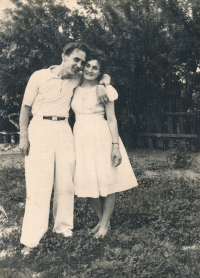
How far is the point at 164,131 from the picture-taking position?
782cm

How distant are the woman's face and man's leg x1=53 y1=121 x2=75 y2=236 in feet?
1.79

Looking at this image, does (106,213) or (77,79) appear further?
(106,213)

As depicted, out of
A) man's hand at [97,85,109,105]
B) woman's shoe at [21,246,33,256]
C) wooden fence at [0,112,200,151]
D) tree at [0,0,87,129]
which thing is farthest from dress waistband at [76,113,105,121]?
wooden fence at [0,112,200,151]

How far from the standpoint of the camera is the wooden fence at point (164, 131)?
24.5 ft

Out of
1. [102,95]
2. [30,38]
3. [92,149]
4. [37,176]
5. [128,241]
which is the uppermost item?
[30,38]

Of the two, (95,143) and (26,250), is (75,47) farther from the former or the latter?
(26,250)

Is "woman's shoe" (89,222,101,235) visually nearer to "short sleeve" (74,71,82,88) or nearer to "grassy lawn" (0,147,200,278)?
"grassy lawn" (0,147,200,278)

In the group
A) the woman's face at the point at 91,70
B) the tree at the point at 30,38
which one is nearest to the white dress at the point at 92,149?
the woman's face at the point at 91,70

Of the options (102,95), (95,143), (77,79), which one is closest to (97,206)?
(95,143)

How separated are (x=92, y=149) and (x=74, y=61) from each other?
92 centimetres

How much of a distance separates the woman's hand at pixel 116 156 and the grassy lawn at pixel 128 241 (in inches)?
31.3

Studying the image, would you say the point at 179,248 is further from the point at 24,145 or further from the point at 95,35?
the point at 95,35

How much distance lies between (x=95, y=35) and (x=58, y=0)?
1.08 m

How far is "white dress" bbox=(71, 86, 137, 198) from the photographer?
11.9ft
